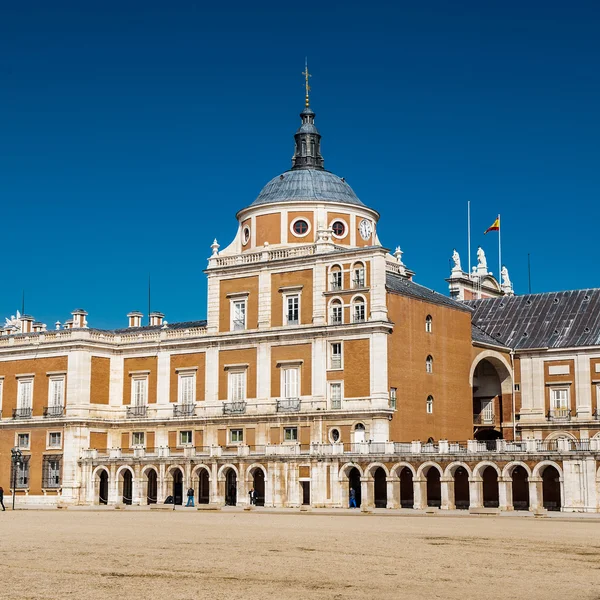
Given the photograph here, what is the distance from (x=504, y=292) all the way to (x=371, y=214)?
26938 millimetres

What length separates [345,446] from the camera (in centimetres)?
6338

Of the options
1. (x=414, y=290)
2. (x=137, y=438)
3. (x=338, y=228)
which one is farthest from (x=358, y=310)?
(x=137, y=438)

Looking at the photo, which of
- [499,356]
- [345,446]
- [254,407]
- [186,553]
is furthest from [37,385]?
[186,553]

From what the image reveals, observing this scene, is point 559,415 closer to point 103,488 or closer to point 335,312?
point 335,312

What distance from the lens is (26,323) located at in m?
85.8

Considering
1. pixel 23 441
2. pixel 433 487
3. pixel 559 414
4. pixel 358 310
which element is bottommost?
pixel 433 487

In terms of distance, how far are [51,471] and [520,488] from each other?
31347 mm

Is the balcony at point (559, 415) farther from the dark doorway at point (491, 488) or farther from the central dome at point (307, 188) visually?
the central dome at point (307, 188)

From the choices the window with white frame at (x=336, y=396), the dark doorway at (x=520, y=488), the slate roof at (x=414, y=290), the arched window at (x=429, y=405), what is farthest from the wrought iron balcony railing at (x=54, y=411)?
the dark doorway at (x=520, y=488)

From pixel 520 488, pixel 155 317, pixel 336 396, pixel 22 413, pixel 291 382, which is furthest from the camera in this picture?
pixel 155 317

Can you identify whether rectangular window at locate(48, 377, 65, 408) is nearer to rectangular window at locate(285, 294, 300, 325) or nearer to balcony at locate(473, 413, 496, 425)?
rectangular window at locate(285, 294, 300, 325)

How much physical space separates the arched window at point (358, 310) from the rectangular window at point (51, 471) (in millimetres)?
22673

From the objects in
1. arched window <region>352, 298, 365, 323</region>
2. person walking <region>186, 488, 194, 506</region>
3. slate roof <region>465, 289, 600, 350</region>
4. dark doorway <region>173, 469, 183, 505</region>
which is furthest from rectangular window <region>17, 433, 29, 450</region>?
slate roof <region>465, 289, 600, 350</region>

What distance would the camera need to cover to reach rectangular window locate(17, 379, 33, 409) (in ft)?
255
